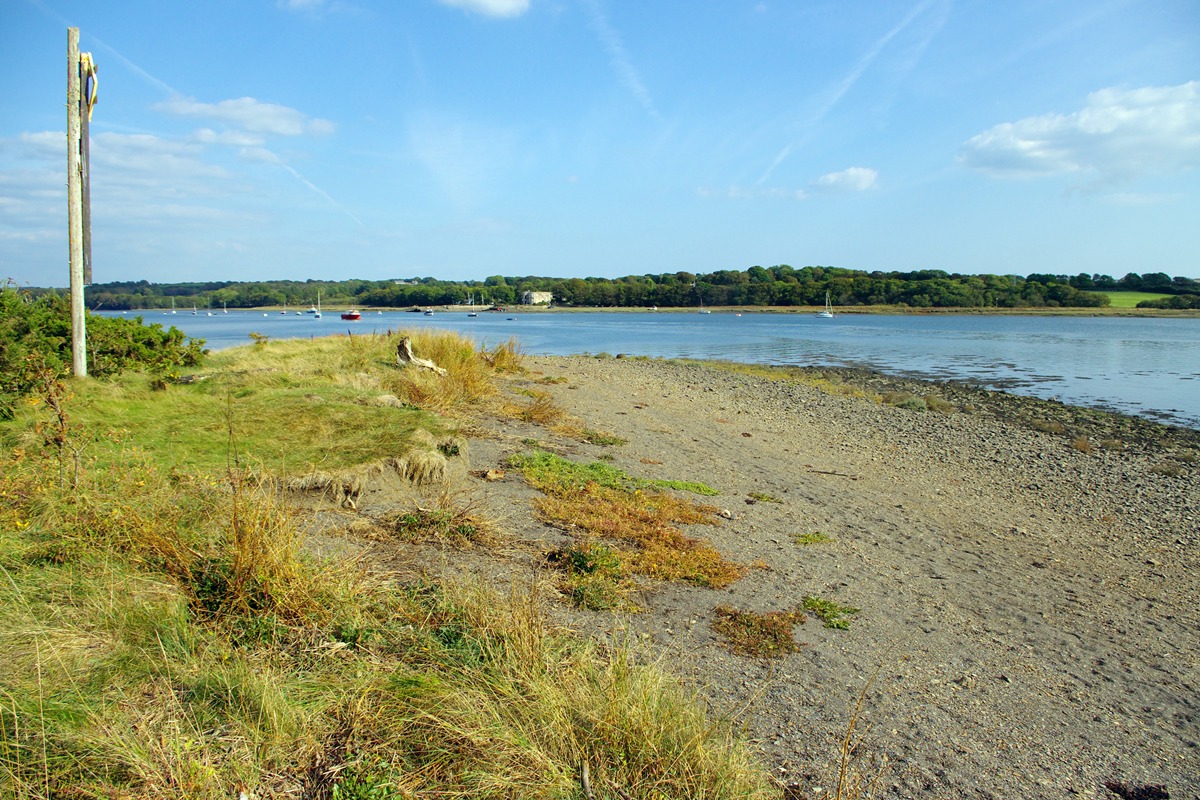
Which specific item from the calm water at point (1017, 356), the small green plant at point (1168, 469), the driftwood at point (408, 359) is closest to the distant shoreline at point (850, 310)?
the calm water at point (1017, 356)

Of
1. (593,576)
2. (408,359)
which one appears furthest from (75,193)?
(593,576)

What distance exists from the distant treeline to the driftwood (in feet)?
262

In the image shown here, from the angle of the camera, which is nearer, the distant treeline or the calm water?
the calm water

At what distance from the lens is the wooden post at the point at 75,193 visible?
897 centimetres

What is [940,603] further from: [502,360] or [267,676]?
[502,360]

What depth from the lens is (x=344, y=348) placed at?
1631 centimetres

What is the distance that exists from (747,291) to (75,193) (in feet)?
462

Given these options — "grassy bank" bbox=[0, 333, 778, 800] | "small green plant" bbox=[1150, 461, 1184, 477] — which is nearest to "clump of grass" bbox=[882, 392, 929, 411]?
"small green plant" bbox=[1150, 461, 1184, 477]

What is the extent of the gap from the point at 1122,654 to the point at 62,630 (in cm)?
707

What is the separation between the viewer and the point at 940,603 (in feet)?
21.2

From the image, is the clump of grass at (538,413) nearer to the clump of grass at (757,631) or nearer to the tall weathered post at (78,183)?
the tall weathered post at (78,183)

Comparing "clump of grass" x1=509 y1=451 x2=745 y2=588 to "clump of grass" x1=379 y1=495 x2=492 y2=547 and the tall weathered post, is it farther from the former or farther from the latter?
the tall weathered post

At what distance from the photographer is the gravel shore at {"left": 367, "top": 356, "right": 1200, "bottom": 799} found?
13.0 feet

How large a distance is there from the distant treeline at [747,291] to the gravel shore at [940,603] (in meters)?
87.2
